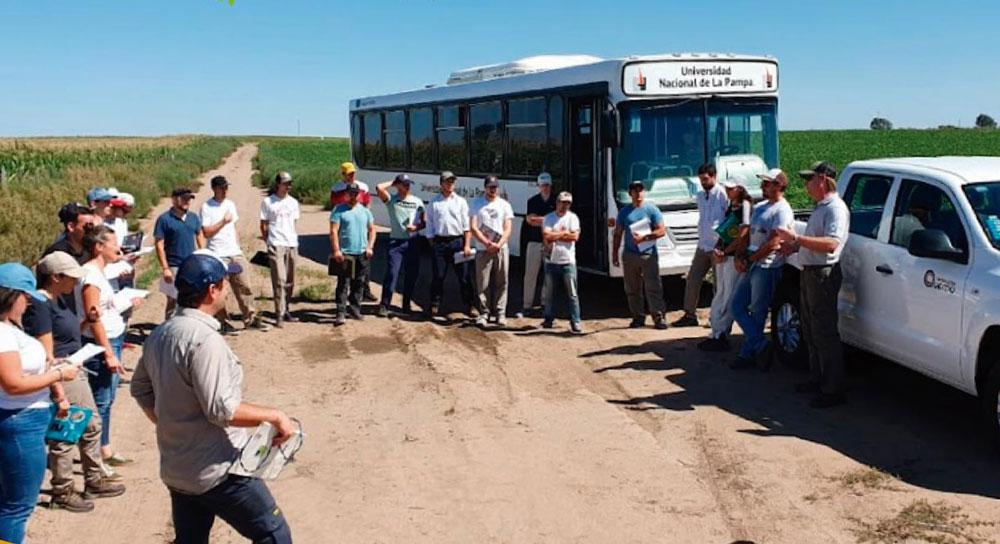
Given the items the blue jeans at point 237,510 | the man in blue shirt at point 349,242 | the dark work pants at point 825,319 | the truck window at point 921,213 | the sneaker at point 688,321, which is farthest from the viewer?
the man in blue shirt at point 349,242

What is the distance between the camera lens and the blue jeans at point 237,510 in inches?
158

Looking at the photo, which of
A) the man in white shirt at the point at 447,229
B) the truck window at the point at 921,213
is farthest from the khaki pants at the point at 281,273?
the truck window at the point at 921,213

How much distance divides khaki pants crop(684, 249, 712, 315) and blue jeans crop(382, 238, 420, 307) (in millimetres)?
3510

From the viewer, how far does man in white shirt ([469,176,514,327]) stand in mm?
11781

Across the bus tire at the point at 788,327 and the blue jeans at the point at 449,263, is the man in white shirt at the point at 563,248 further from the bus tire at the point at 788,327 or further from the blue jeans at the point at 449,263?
the bus tire at the point at 788,327

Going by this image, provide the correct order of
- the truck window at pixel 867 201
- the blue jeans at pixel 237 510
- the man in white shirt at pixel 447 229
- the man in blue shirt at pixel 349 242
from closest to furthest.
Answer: the blue jeans at pixel 237 510 → the truck window at pixel 867 201 → the man in blue shirt at pixel 349 242 → the man in white shirt at pixel 447 229

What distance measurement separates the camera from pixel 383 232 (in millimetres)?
23984

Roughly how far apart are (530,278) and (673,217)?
1.89m

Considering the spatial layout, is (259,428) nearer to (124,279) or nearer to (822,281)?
(822,281)

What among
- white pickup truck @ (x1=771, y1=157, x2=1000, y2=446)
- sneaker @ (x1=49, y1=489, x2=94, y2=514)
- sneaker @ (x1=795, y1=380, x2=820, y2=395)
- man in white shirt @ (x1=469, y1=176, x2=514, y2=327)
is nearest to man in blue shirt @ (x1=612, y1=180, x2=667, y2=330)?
man in white shirt @ (x1=469, y1=176, x2=514, y2=327)

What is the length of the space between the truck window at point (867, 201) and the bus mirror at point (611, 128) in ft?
11.5

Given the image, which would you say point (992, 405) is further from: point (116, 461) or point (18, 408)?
point (116, 461)

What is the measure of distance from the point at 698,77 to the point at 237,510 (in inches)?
370

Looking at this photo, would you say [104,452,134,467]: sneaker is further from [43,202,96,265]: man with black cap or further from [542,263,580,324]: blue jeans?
[542,263,580,324]: blue jeans
